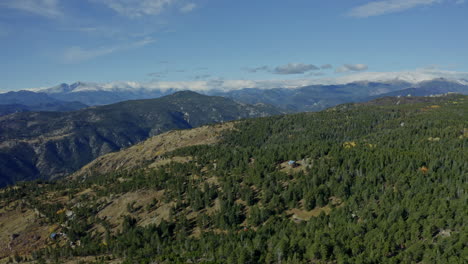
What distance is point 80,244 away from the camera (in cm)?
14125

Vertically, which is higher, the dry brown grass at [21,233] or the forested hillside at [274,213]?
the forested hillside at [274,213]

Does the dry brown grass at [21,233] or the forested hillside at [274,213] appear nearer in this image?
the forested hillside at [274,213]

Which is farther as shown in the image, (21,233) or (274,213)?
(21,233)

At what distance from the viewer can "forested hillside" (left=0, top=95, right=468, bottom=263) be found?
89438 mm

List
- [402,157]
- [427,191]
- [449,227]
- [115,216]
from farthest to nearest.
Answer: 1. [115,216]
2. [402,157]
3. [427,191]
4. [449,227]

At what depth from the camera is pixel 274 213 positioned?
129 meters

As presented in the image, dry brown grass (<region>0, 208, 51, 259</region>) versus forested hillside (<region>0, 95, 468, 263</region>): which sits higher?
forested hillside (<region>0, 95, 468, 263</region>)

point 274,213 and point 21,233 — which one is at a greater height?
point 274,213

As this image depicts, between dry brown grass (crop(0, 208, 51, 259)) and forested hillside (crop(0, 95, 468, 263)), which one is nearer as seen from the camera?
forested hillside (crop(0, 95, 468, 263))

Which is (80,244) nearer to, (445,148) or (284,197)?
(284,197)

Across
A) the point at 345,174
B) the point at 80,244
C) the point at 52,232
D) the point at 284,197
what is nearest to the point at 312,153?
the point at 345,174

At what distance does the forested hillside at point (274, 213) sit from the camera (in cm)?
8944

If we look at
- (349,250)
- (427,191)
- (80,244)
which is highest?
(427,191)

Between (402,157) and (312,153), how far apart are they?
153 ft
